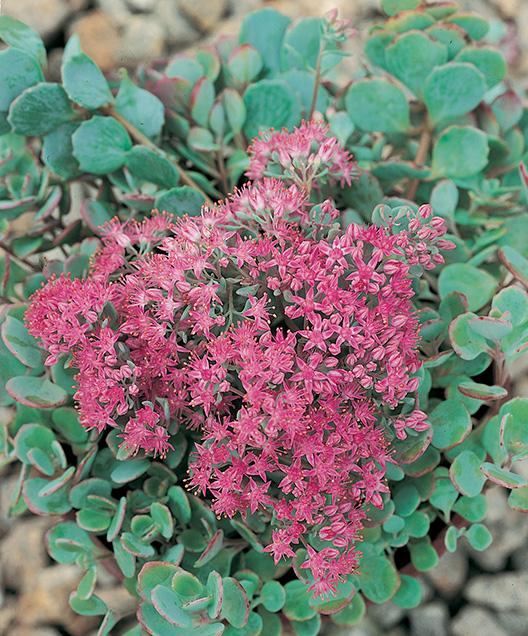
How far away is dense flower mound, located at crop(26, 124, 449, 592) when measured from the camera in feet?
2.18

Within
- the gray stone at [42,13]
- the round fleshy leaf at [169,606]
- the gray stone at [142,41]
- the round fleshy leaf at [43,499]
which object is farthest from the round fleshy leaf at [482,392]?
A: the gray stone at [42,13]

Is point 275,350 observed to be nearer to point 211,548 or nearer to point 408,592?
point 211,548

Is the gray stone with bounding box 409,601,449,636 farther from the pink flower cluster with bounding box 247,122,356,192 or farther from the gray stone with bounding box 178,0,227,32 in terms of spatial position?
the gray stone with bounding box 178,0,227,32

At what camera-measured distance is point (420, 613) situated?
3.57 feet

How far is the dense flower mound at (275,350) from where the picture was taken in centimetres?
66

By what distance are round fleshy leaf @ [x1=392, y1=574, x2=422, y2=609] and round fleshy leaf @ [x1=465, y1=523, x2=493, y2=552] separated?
87 mm

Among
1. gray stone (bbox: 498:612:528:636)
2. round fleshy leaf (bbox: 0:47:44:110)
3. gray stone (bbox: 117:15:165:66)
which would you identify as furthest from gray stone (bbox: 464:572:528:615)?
gray stone (bbox: 117:15:165:66)

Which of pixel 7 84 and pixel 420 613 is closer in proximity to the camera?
pixel 7 84

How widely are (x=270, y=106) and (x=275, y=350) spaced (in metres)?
0.47

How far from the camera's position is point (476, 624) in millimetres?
1073

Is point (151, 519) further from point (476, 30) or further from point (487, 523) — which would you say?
point (476, 30)

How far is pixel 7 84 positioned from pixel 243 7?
3.58 ft

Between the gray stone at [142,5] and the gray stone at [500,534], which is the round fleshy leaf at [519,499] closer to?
the gray stone at [500,534]

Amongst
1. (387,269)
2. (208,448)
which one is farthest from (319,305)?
(208,448)
